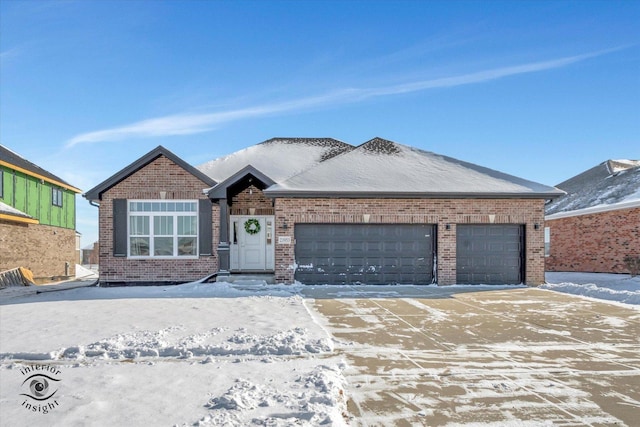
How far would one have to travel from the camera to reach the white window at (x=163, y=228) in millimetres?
14766

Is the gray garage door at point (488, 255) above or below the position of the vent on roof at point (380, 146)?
below

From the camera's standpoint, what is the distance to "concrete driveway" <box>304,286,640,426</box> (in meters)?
3.99

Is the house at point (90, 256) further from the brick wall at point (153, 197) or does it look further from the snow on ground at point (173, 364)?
the snow on ground at point (173, 364)

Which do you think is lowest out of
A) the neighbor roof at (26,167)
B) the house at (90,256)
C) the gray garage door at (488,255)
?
the house at (90,256)

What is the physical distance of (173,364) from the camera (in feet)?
17.4

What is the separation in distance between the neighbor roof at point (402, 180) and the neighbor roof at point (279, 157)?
2.70m

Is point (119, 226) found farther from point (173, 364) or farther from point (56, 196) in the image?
point (56, 196)

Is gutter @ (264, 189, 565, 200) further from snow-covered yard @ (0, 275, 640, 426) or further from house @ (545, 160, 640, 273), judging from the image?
snow-covered yard @ (0, 275, 640, 426)

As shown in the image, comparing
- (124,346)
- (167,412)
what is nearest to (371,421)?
(167,412)

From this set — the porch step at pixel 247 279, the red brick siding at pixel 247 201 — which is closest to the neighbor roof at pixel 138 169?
the red brick siding at pixel 247 201

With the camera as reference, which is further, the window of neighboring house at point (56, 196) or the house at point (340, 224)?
the window of neighboring house at point (56, 196)

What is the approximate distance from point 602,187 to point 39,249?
28.8 metres

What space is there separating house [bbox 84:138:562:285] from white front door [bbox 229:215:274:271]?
4.46 ft

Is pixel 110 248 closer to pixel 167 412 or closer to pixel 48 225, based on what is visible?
pixel 48 225
